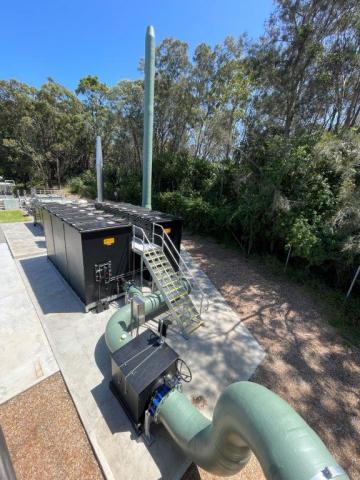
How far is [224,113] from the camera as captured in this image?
44.5 ft

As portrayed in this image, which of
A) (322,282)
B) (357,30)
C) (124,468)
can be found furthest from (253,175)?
(124,468)

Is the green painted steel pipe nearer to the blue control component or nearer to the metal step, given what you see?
the metal step

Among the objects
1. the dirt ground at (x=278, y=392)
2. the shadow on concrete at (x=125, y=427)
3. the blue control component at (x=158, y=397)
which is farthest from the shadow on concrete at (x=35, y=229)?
the blue control component at (x=158, y=397)

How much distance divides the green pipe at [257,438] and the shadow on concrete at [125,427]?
0.45 meters

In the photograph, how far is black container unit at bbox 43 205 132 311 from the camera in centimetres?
517

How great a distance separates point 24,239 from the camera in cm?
1016

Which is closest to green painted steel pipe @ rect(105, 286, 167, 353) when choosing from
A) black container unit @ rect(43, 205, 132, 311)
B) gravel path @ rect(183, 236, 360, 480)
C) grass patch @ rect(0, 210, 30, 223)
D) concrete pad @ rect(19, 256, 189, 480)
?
concrete pad @ rect(19, 256, 189, 480)

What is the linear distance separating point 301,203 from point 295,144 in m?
2.38

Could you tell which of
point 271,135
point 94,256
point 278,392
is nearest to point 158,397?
point 278,392

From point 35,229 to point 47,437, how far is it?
38.2 ft

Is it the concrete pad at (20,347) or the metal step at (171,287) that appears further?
the metal step at (171,287)

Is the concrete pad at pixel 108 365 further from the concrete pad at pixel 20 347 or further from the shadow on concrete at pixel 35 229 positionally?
the shadow on concrete at pixel 35 229

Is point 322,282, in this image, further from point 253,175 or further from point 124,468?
point 124,468

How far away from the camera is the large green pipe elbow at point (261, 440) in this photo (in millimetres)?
1350
